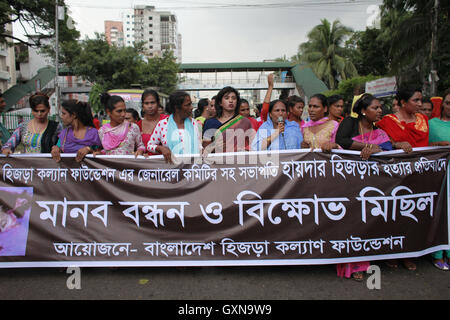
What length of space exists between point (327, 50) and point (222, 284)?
3742 centimetres

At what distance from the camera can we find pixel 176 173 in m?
3.05

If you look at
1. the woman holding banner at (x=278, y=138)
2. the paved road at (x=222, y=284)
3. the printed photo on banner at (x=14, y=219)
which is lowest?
the paved road at (x=222, y=284)

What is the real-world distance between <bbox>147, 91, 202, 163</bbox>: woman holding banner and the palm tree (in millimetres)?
35106

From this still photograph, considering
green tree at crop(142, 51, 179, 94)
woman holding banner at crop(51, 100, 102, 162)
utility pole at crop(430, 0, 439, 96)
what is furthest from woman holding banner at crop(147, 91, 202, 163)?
green tree at crop(142, 51, 179, 94)

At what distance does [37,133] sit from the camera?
347 cm

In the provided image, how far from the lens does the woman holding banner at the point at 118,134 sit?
3.39m

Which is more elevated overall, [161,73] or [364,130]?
[161,73]

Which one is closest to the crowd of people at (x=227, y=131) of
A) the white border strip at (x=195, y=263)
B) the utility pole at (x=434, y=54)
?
the white border strip at (x=195, y=263)

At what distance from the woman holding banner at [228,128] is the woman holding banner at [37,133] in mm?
1604

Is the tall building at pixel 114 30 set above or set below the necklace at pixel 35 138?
above

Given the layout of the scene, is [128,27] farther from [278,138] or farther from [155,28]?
[278,138]

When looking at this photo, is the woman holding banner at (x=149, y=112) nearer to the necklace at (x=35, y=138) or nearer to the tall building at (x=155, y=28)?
the necklace at (x=35, y=138)

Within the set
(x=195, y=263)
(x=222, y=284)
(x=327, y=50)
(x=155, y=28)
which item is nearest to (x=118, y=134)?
(x=195, y=263)
